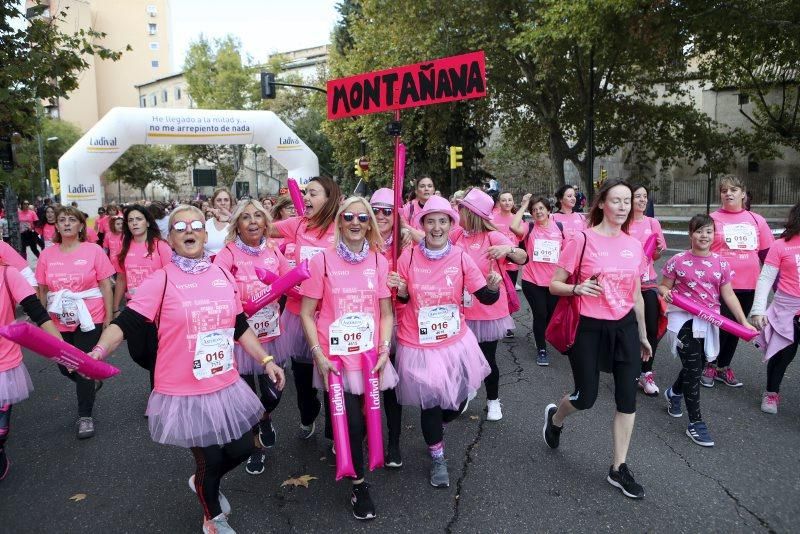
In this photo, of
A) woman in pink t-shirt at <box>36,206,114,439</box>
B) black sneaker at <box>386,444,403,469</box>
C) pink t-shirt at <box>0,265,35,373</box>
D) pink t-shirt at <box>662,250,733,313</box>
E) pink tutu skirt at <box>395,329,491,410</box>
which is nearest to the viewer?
pink tutu skirt at <box>395,329,491,410</box>

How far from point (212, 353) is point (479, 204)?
8.05 feet

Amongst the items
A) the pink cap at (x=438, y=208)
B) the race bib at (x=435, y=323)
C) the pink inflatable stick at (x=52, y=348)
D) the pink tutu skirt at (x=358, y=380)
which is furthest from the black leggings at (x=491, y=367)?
the pink inflatable stick at (x=52, y=348)

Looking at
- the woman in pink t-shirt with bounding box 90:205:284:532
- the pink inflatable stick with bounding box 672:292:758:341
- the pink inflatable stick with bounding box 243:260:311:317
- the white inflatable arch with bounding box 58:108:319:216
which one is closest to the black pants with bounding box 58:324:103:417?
the pink inflatable stick with bounding box 243:260:311:317

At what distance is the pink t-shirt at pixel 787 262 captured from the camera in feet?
15.3

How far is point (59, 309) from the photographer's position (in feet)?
15.4

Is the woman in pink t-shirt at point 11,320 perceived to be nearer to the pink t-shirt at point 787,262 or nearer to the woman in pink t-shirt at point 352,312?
the woman in pink t-shirt at point 352,312

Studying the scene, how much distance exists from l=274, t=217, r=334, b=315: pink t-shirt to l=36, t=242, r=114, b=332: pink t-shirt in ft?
5.19

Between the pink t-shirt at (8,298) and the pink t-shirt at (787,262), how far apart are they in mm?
5664

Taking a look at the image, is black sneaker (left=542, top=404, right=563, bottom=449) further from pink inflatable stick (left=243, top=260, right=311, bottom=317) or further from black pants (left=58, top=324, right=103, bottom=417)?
black pants (left=58, top=324, right=103, bottom=417)

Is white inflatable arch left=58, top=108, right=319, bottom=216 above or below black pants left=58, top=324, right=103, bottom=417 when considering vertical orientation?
above

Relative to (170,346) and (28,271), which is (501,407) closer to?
(170,346)

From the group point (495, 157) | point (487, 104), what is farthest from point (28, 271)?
point (495, 157)

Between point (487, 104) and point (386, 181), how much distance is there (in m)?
6.40

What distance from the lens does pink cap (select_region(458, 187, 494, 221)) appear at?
15.2 feet
